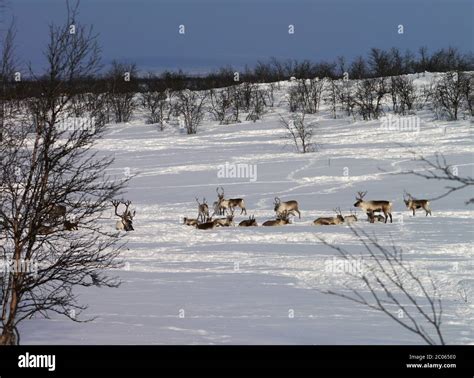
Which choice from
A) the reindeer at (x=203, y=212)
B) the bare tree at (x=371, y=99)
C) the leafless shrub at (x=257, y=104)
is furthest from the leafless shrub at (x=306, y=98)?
the reindeer at (x=203, y=212)

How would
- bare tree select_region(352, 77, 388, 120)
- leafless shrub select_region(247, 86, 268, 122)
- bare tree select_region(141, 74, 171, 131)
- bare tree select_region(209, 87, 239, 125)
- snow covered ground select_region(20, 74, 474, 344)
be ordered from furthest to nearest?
bare tree select_region(141, 74, 171, 131) → bare tree select_region(209, 87, 239, 125) → leafless shrub select_region(247, 86, 268, 122) → bare tree select_region(352, 77, 388, 120) → snow covered ground select_region(20, 74, 474, 344)

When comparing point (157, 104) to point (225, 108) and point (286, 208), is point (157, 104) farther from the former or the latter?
point (286, 208)

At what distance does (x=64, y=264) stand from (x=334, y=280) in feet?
20.8

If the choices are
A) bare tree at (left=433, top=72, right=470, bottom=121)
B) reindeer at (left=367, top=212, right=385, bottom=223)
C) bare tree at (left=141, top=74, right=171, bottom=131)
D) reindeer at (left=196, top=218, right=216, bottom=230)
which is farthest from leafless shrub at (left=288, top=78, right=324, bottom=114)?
reindeer at (left=196, top=218, right=216, bottom=230)

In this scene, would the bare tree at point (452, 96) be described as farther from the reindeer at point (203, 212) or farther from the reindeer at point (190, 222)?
the reindeer at point (190, 222)

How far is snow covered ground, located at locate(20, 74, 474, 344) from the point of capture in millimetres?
9586

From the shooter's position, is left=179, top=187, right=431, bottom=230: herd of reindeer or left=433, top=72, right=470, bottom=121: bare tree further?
left=433, top=72, right=470, bottom=121: bare tree

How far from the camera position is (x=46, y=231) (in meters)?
9.52

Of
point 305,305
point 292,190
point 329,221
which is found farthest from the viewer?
point 292,190

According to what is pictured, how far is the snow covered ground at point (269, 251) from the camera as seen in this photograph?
959 centimetres

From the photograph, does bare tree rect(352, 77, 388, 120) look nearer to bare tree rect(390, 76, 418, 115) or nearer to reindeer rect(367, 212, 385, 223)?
bare tree rect(390, 76, 418, 115)
